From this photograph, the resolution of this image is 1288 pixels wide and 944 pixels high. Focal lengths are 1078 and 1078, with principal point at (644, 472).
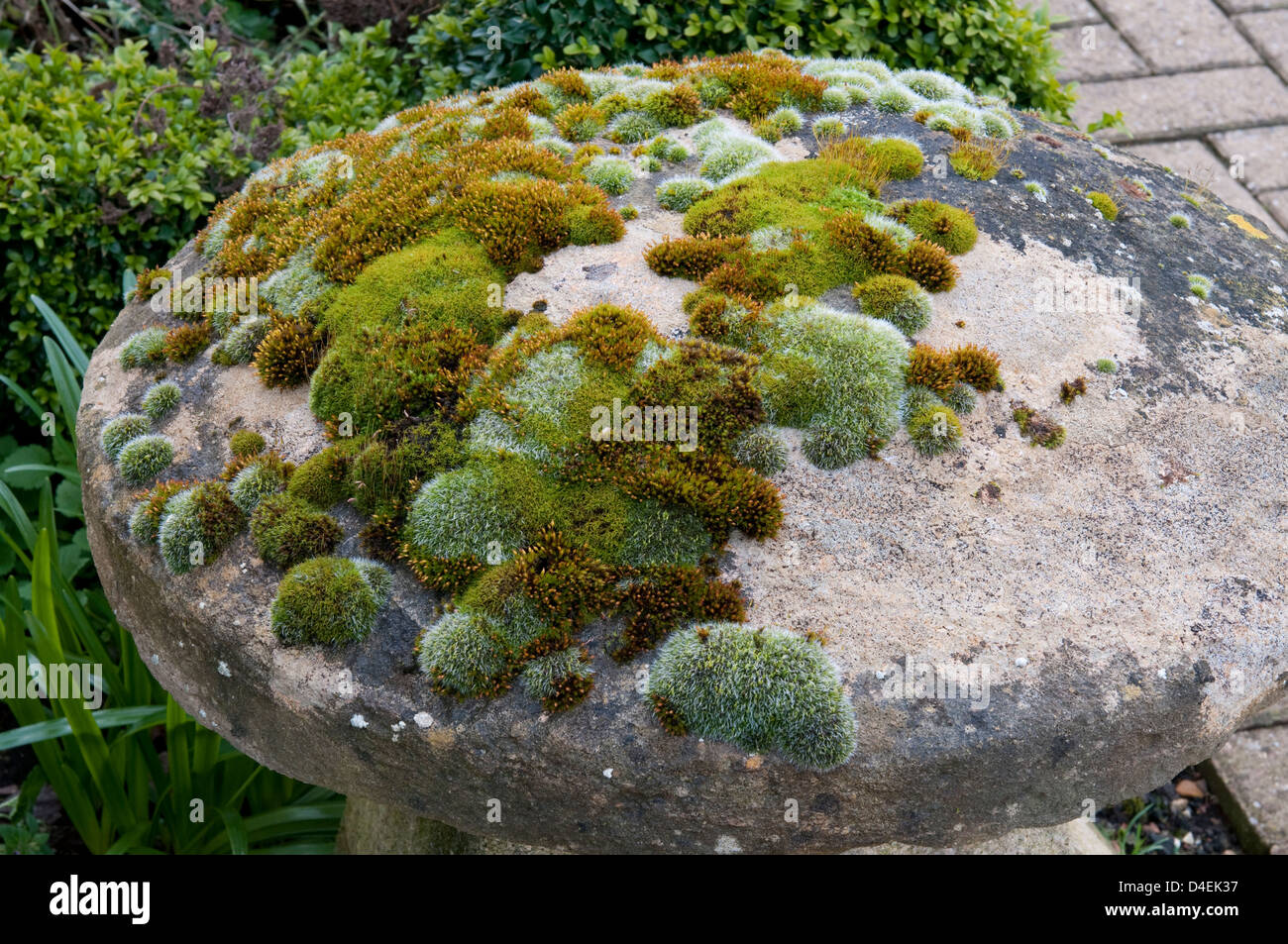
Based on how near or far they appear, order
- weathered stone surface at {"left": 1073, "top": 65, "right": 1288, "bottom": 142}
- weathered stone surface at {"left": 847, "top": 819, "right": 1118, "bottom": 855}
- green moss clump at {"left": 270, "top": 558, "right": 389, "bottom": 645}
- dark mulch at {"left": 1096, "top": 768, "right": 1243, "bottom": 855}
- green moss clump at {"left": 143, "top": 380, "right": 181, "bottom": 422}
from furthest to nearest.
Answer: weathered stone surface at {"left": 1073, "top": 65, "right": 1288, "bottom": 142}, dark mulch at {"left": 1096, "top": 768, "right": 1243, "bottom": 855}, weathered stone surface at {"left": 847, "top": 819, "right": 1118, "bottom": 855}, green moss clump at {"left": 143, "top": 380, "right": 181, "bottom": 422}, green moss clump at {"left": 270, "top": 558, "right": 389, "bottom": 645}

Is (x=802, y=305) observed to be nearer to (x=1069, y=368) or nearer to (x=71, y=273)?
(x=1069, y=368)

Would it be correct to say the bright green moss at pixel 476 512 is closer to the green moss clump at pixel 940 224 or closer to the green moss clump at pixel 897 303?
the green moss clump at pixel 897 303

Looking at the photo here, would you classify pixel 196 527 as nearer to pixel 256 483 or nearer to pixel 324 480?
pixel 256 483

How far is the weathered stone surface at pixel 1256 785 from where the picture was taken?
6.51 meters

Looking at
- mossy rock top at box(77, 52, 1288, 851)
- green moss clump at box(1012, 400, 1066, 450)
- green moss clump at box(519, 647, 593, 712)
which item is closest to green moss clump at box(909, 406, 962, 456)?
mossy rock top at box(77, 52, 1288, 851)

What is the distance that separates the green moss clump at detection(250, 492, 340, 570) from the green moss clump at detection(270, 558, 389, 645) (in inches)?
5.5

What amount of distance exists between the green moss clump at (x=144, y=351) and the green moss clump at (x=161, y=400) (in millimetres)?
282

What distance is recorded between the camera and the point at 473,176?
5.83 metres

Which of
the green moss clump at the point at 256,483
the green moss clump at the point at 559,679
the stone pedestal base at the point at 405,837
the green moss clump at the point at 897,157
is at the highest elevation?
the green moss clump at the point at 897,157

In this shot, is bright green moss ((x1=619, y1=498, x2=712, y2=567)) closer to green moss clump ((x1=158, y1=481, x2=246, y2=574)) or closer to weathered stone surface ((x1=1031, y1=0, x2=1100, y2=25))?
green moss clump ((x1=158, y1=481, x2=246, y2=574))

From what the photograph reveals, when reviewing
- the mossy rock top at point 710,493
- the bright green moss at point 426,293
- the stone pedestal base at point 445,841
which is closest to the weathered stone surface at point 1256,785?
the stone pedestal base at point 445,841

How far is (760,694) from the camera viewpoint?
399cm

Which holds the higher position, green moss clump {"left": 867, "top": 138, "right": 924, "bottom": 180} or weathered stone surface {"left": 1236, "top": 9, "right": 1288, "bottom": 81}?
green moss clump {"left": 867, "top": 138, "right": 924, "bottom": 180}

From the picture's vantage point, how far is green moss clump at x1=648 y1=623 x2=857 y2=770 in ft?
12.9
